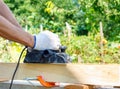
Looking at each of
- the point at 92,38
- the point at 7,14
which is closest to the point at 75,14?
the point at 92,38

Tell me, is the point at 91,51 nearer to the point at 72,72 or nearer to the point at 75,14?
the point at 72,72

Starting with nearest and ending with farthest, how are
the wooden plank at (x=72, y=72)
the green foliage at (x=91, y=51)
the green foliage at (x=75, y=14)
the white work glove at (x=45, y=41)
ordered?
the wooden plank at (x=72, y=72)
the white work glove at (x=45, y=41)
the green foliage at (x=91, y=51)
the green foliage at (x=75, y=14)

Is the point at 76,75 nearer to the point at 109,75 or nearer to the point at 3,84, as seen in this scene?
the point at 109,75

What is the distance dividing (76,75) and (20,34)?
25cm

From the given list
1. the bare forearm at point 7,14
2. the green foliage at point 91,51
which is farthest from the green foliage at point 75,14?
the bare forearm at point 7,14

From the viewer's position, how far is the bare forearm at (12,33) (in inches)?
49.9

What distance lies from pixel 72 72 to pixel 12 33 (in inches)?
10.1

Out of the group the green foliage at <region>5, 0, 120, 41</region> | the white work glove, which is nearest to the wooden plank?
the white work glove

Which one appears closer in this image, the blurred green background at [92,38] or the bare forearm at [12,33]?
the bare forearm at [12,33]

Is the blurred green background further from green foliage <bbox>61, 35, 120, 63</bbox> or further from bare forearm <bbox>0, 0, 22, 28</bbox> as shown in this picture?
bare forearm <bbox>0, 0, 22, 28</bbox>

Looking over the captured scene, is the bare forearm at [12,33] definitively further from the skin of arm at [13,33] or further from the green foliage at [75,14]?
the green foliage at [75,14]

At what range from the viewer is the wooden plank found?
119 cm

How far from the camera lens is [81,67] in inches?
49.1

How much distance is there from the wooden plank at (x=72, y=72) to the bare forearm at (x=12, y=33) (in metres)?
0.11
